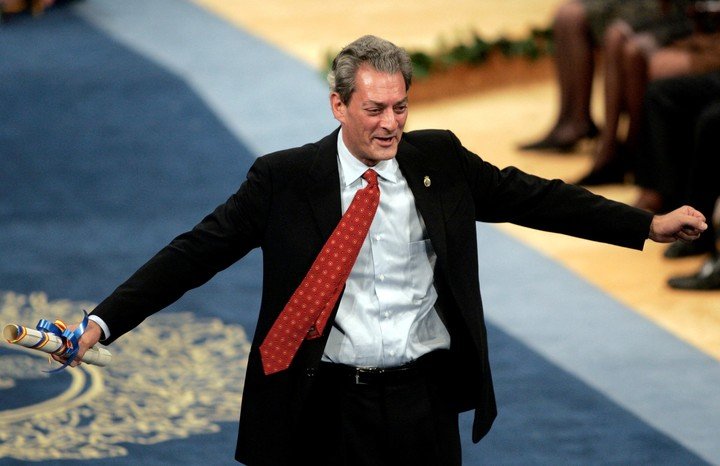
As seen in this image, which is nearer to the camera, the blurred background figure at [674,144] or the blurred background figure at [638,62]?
the blurred background figure at [674,144]

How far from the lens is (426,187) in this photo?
3.29 meters

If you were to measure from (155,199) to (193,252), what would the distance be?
4431 mm

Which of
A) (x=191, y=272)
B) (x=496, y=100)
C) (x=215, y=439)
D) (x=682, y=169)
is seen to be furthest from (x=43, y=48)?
(x=191, y=272)

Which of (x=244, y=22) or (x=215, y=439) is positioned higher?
(x=244, y=22)

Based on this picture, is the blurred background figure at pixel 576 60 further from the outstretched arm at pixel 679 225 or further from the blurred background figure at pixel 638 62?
the outstretched arm at pixel 679 225

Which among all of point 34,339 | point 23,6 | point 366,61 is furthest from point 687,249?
point 23,6

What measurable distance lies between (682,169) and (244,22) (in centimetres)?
565

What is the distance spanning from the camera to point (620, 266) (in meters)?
6.60

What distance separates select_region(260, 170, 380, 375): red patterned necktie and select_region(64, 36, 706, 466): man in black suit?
1cm

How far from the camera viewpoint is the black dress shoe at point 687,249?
6.58 meters

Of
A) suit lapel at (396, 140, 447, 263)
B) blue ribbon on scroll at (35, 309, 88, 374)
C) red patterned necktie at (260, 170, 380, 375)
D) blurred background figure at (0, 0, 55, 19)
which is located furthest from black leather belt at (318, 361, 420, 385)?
blurred background figure at (0, 0, 55, 19)

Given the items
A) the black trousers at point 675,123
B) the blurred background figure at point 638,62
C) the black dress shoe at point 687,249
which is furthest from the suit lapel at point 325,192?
the blurred background figure at point 638,62

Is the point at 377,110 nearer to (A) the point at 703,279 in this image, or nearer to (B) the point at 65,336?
(B) the point at 65,336

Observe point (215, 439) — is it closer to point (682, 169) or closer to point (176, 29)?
point (682, 169)
